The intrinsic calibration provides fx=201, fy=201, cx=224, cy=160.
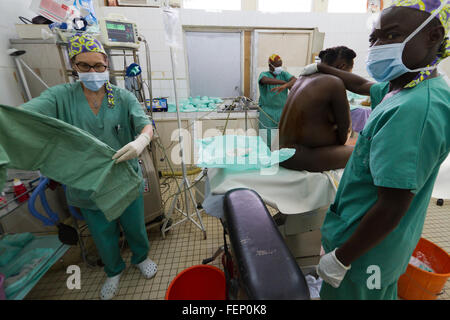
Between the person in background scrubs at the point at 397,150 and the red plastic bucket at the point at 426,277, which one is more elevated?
the person in background scrubs at the point at 397,150

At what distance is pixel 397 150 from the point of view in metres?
0.56

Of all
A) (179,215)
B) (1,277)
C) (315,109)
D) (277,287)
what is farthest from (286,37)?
(1,277)

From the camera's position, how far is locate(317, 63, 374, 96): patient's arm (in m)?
1.24

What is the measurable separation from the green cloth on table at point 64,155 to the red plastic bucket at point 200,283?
560 millimetres

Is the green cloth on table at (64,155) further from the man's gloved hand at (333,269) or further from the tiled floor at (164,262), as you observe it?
the man's gloved hand at (333,269)

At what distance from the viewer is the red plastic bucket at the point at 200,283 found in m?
1.20

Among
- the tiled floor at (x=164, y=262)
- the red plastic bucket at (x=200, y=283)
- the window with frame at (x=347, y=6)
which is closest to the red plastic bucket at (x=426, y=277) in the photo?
the tiled floor at (x=164, y=262)

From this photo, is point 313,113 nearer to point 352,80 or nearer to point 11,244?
point 352,80

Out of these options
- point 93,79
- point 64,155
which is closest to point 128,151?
point 64,155

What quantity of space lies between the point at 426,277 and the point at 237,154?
132 cm

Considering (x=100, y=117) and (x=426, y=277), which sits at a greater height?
(x=100, y=117)
